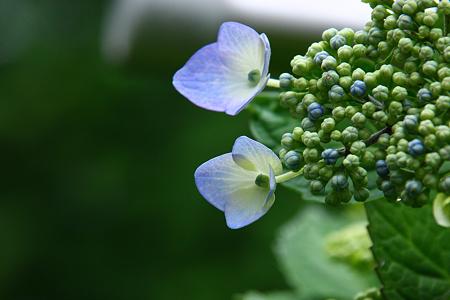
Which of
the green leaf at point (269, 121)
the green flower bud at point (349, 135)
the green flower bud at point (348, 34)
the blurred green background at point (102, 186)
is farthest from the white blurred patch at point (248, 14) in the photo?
the blurred green background at point (102, 186)

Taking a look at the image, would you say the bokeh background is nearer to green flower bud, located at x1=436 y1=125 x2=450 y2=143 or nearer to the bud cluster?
the bud cluster

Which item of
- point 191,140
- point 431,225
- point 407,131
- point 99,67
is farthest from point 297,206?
point 407,131

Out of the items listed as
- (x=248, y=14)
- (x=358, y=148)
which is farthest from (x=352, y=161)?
(x=248, y=14)

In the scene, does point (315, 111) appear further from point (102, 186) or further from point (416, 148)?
point (102, 186)

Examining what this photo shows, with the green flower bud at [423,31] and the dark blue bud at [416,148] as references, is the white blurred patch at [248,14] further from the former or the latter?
the dark blue bud at [416,148]

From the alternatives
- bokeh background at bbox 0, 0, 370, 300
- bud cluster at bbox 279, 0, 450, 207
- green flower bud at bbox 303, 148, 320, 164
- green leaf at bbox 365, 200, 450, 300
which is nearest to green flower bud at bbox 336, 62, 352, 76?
bud cluster at bbox 279, 0, 450, 207

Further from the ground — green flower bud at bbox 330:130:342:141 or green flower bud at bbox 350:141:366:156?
green flower bud at bbox 350:141:366:156

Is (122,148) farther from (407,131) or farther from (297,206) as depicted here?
(407,131)
